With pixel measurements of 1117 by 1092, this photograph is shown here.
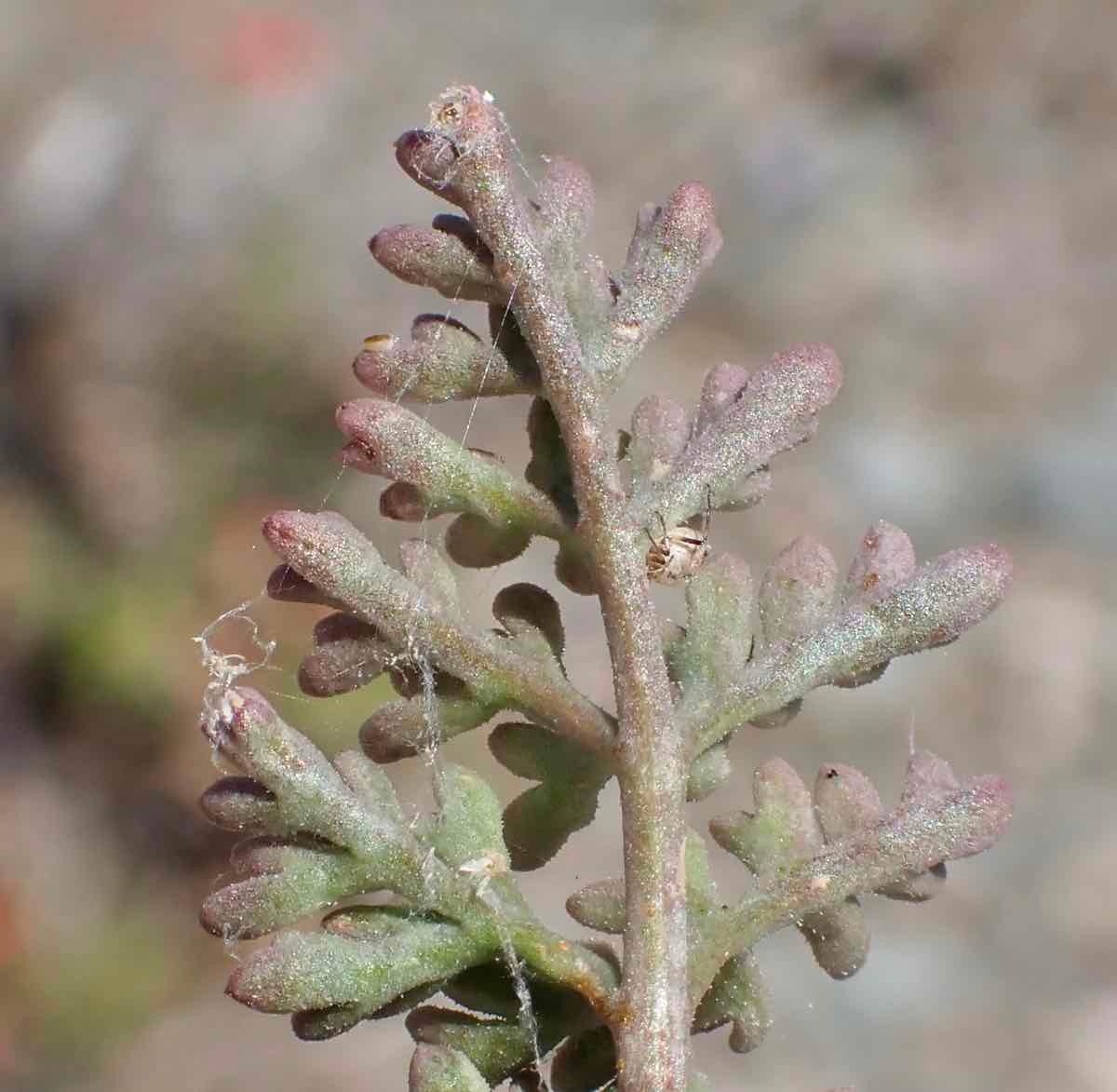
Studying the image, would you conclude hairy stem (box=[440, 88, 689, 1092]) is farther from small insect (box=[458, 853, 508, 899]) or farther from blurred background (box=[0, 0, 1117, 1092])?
blurred background (box=[0, 0, 1117, 1092])

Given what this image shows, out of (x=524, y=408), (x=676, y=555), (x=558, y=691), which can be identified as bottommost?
(x=558, y=691)

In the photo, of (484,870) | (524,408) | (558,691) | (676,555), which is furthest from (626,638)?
(524,408)

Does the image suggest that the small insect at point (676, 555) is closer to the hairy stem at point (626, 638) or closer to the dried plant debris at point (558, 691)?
the dried plant debris at point (558, 691)

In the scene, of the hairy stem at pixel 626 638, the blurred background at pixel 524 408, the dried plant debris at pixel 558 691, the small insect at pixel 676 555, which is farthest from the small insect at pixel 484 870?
the blurred background at pixel 524 408

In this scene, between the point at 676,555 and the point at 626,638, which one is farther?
the point at 676,555

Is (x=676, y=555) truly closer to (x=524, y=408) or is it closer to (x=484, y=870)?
(x=484, y=870)

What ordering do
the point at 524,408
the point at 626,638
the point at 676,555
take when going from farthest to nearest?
the point at 524,408 → the point at 676,555 → the point at 626,638

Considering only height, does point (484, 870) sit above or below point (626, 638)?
below

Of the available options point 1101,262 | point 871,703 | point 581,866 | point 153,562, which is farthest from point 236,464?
point 1101,262
